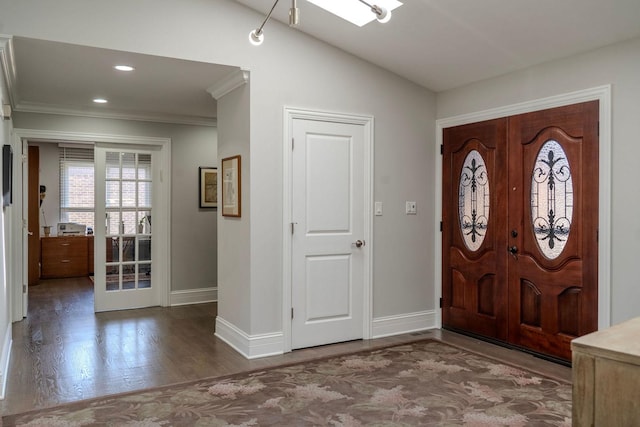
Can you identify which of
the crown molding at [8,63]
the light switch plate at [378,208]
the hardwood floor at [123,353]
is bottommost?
the hardwood floor at [123,353]

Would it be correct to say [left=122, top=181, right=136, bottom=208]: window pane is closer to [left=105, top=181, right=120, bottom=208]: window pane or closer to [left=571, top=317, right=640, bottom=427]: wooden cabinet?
[left=105, top=181, right=120, bottom=208]: window pane

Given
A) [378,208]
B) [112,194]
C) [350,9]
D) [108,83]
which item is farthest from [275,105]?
[112,194]

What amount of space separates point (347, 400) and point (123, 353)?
202cm

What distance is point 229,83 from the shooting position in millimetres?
4145

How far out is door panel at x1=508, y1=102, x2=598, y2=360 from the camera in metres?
3.54

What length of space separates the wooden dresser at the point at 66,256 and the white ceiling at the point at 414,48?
3774 mm

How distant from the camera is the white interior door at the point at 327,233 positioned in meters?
4.11

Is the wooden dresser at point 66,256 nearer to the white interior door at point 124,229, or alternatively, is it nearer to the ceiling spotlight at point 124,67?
the white interior door at point 124,229

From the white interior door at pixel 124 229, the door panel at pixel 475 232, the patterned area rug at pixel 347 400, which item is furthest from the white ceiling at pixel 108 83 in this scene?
the patterned area rug at pixel 347 400

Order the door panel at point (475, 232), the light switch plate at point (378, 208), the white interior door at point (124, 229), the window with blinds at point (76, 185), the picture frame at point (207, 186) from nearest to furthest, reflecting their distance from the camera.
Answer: the door panel at point (475, 232) → the light switch plate at point (378, 208) → the white interior door at point (124, 229) → the picture frame at point (207, 186) → the window with blinds at point (76, 185)

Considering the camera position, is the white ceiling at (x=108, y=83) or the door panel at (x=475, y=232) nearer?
the white ceiling at (x=108, y=83)

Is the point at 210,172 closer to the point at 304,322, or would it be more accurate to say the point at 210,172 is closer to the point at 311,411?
the point at 304,322

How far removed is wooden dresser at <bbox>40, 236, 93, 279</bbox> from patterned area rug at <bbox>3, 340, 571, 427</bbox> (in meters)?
5.92

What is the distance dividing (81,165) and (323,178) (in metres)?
6.56
